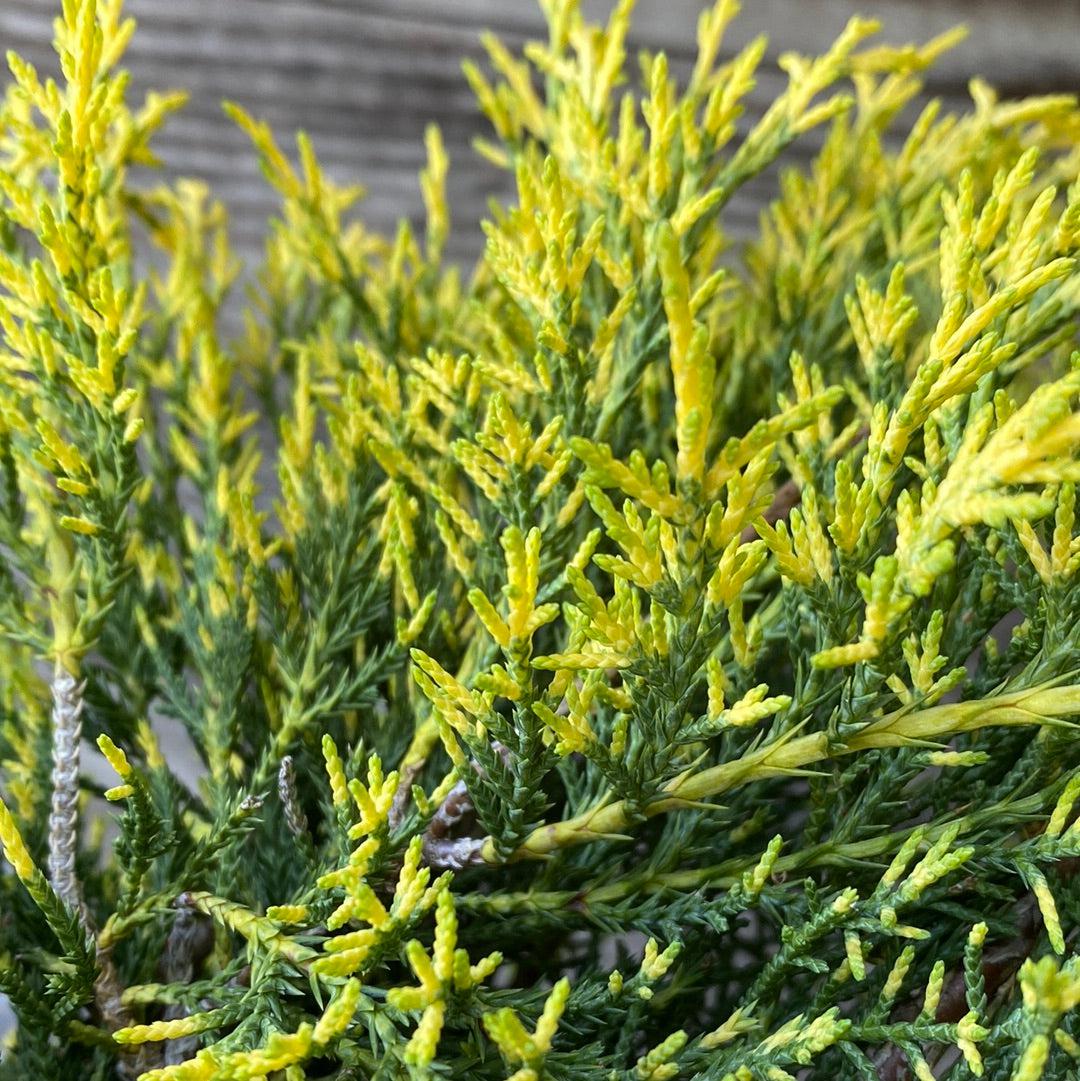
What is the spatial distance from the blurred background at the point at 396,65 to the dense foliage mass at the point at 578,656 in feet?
1.57

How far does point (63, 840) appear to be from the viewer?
0.62 metres

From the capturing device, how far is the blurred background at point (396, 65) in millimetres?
1274

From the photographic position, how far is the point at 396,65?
1.31m

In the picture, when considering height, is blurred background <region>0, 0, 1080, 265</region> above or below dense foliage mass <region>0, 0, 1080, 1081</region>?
above

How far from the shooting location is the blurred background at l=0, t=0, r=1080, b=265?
1.27 m

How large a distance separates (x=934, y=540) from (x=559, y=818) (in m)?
0.43

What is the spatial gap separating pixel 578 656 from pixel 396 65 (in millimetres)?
1109

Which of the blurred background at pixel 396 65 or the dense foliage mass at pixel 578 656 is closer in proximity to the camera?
the dense foliage mass at pixel 578 656

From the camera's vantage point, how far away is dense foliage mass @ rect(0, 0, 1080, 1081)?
49 centimetres

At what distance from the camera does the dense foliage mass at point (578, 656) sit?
0.49 m

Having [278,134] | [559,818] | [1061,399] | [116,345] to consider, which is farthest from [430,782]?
[278,134]

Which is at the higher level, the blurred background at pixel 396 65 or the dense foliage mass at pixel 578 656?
the blurred background at pixel 396 65

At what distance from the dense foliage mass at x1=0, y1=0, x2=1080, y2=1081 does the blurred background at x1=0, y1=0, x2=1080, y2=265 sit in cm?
48

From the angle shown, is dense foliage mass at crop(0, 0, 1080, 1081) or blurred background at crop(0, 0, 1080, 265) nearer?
dense foliage mass at crop(0, 0, 1080, 1081)
